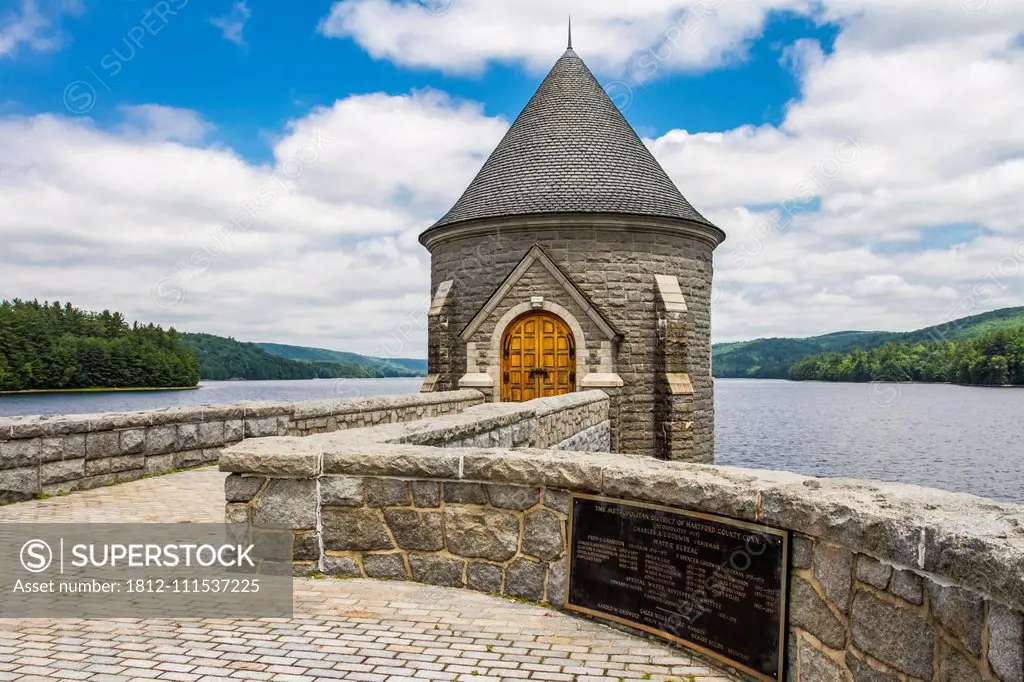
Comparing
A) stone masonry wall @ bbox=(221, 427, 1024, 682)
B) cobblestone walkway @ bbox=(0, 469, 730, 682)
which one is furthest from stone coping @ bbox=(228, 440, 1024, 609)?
cobblestone walkway @ bbox=(0, 469, 730, 682)

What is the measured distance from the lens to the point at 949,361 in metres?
80.4

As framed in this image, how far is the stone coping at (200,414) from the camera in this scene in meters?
7.67

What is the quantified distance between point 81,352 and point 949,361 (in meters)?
83.2

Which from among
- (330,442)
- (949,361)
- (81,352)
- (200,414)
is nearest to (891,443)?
(200,414)

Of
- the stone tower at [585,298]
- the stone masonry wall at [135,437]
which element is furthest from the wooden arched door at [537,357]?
the stone masonry wall at [135,437]

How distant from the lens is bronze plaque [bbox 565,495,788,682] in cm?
358

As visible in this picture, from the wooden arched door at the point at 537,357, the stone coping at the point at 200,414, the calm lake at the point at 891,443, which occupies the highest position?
the wooden arched door at the point at 537,357

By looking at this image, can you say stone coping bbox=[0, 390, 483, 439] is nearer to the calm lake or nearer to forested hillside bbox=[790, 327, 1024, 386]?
the calm lake

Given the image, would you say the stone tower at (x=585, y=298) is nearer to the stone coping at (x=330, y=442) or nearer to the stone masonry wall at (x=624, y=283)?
the stone masonry wall at (x=624, y=283)

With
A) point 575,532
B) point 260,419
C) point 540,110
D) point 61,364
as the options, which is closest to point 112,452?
point 260,419

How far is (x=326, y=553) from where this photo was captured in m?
5.11

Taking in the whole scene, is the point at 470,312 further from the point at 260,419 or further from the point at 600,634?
the point at 600,634

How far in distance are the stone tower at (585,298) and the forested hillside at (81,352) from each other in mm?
61322

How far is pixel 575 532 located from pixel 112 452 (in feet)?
20.3
